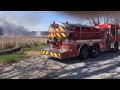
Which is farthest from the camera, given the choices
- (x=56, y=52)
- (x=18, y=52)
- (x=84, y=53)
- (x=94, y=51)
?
(x=18, y=52)

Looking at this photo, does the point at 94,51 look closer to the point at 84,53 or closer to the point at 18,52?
the point at 84,53

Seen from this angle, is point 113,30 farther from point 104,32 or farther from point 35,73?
point 35,73

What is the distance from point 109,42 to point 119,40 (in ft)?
5.53

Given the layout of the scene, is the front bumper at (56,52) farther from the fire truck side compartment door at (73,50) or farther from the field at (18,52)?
the field at (18,52)

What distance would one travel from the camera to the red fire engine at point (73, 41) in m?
8.41

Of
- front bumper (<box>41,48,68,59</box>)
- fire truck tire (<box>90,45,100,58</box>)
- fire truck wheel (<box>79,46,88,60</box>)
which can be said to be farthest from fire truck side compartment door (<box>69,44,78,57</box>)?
fire truck tire (<box>90,45,100,58</box>)

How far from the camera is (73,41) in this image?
8570 mm

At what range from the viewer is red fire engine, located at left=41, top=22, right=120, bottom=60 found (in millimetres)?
8406

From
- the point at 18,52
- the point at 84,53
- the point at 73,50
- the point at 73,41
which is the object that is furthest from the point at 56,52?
the point at 18,52

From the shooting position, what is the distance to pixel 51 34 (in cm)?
950

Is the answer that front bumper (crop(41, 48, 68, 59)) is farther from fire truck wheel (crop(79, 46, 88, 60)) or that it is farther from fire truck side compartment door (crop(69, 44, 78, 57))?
fire truck wheel (crop(79, 46, 88, 60))

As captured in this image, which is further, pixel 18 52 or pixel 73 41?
pixel 18 52
